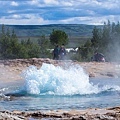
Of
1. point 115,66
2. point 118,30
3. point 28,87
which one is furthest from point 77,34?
point 28,87

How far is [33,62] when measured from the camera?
105 ft

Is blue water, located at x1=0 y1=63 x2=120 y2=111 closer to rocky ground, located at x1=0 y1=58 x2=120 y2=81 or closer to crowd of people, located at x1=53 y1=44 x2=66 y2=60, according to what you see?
rocky ground, located at x1=0 y1=58 x2=120 y2=81

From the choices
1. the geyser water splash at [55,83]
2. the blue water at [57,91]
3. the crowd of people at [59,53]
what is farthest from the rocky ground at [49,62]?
the geyser water splash at [55,83]

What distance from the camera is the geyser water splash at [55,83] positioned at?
2114 centimetres


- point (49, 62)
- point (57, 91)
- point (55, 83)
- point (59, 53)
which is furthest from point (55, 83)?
point (59, 53)

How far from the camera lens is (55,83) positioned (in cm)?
2144

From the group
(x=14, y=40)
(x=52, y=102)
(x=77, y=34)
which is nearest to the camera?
(x=52, y=102)

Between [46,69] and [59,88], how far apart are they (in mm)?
1292

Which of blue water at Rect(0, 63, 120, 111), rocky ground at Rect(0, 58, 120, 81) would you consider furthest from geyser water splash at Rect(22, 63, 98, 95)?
rocky ground at Rect(0, 58, 120, 81)

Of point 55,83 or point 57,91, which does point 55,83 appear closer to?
point 55,83

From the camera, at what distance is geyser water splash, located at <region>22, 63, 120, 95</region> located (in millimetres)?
21141

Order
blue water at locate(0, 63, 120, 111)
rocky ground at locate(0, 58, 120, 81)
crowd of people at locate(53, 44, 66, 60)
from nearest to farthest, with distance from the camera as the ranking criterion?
blue water at locate(0, 63, 120, 111) → rocky ground at locate(0, 58, 120, 81) → crowd of people at locate(53, 44, 66, 60)

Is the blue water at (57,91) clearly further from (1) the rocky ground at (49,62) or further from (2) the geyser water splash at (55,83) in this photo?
(1) the rocky ground at (49,62)

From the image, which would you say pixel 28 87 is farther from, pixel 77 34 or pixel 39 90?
pixel 77 34
